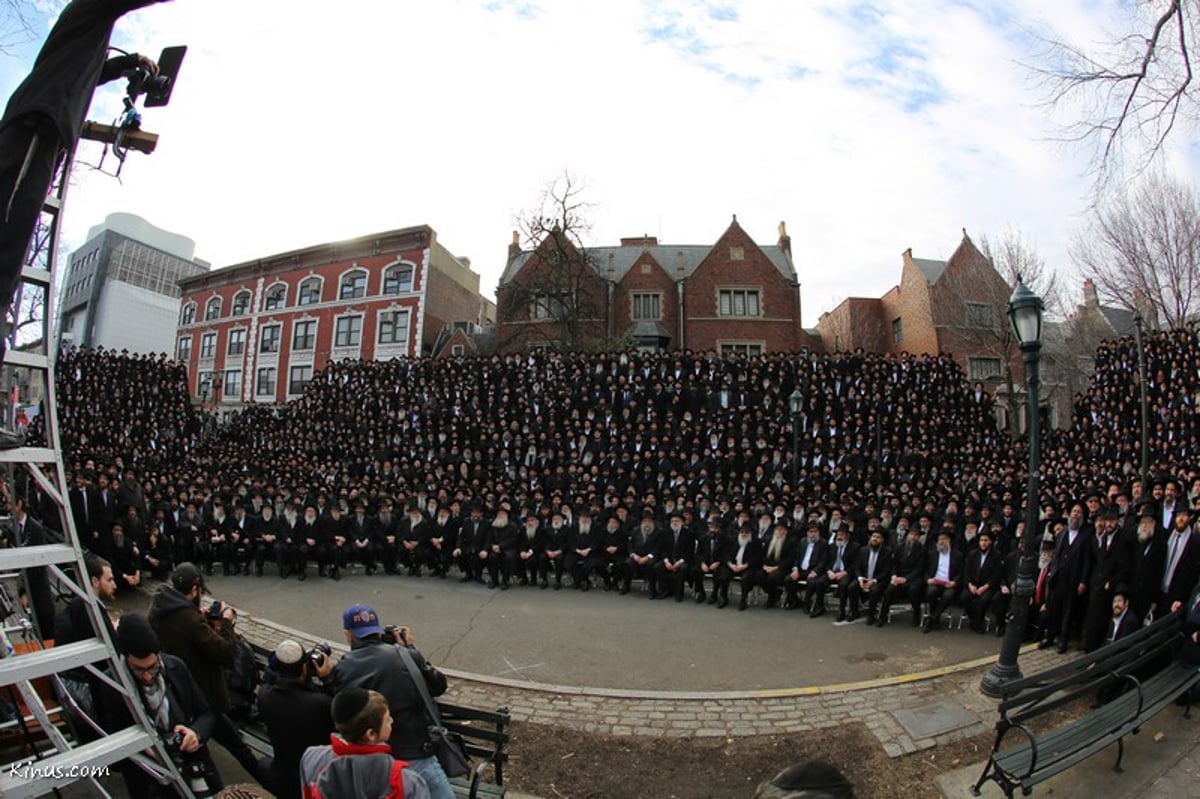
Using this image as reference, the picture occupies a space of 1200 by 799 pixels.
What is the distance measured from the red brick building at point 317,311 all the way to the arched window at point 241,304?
88 mm

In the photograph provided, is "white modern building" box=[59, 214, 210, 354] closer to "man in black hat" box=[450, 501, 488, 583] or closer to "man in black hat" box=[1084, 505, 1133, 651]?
"man in black hat" box=[450, 501, 488, 583]

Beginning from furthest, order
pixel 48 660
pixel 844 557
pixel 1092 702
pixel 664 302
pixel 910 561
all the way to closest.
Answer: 1. pixel 664 302
2. pixel 844 557
3. pixel 910 561
4. pixel 1092 702
5. pixel 48 660

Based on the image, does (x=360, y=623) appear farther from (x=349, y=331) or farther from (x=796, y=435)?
(x=349, y=331)

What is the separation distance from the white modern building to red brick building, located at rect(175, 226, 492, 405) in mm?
23274

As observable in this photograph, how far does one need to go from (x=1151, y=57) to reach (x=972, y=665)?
1086 cm

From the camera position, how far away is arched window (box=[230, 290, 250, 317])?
1930 inches

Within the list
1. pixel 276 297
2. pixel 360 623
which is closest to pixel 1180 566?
pixel 360 623

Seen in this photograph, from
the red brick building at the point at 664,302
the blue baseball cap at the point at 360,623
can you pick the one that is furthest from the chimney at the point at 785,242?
the blue baseball cap at the point at 360,623

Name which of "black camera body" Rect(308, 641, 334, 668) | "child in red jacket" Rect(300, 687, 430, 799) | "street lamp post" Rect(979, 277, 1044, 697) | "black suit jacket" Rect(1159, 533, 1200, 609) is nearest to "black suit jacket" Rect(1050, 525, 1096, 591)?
"black suit jacket" Rect(1159, 533, 1200, 609)

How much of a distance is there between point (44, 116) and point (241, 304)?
53289 millimetres

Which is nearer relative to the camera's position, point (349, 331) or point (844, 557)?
point (844, 557)

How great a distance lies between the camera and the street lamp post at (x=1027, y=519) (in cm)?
683

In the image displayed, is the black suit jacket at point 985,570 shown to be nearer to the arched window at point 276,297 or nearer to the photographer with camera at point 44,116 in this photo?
the photographer with camera at point 44,116

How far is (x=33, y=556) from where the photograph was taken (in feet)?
9.73
